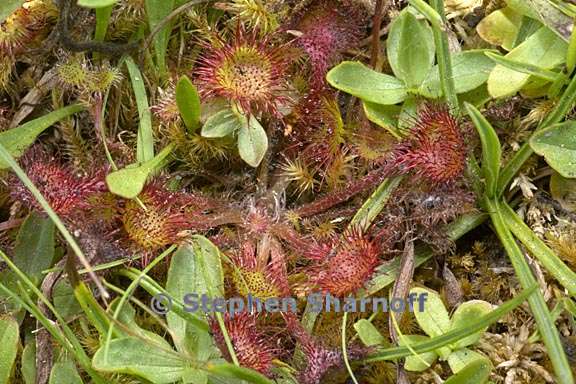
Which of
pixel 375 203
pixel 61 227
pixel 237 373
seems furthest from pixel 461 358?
pixel 61 227

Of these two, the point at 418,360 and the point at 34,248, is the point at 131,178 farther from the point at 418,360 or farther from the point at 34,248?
the point at 418,360

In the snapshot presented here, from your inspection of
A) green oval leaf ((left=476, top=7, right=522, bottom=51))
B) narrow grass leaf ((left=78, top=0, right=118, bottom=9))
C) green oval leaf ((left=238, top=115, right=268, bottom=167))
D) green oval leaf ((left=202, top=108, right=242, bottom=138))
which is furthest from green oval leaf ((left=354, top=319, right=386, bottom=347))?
narrow grass leaf ((left=78, top=0, right=118, bottom=9))

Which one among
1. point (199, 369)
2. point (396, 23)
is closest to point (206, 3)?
point (396, 23)

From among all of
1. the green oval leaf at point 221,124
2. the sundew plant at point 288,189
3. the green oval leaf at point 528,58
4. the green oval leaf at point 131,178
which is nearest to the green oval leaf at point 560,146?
the sundew plant at point 288,189

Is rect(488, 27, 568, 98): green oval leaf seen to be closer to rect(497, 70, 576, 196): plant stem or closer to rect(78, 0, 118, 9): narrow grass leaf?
rect(497, 70, 576, 196): plant stem

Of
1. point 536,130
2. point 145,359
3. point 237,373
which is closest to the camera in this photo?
point 237,373
